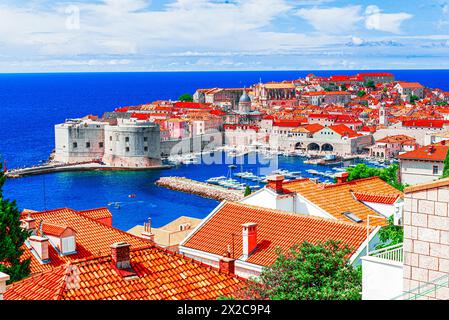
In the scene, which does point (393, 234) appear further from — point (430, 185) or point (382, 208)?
point (382, 208)

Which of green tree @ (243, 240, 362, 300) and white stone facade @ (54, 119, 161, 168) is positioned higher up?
green tree @ (243, 240, 362, 300)

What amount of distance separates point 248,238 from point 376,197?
236cm

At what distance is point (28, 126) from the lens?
56156 mm

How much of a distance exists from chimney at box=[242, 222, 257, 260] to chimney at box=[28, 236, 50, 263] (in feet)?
6.18

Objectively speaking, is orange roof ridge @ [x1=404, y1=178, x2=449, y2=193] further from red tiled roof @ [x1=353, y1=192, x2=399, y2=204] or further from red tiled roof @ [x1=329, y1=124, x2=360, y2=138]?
red tiled roof @ [x1=329, y1=124, x2=360, y2=138]

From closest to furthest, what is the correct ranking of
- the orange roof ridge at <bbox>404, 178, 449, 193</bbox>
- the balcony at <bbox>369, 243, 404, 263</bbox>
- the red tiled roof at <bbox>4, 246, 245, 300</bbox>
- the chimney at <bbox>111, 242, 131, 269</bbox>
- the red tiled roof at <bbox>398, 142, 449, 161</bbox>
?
the orange roof ridge at <bbox>404, 178, 449, 193</bbox>, the balcony at <bbox>369, 243, 404, 263</bbox>, the red tiled roof at <bbox>4, 246, 245, 300</bbox>, the chimney at <bbox>111, 242, 131, 269</bbox>, the red tiled roof at <bbox>398, 142, 449, 161</bbox>

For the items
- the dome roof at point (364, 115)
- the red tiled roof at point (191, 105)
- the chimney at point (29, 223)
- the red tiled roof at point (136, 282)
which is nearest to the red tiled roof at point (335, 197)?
the chimney at point (29, 223)

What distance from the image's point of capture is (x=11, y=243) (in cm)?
554

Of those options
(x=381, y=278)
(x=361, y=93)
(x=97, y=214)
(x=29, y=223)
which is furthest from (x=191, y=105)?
(x=381, y=278)

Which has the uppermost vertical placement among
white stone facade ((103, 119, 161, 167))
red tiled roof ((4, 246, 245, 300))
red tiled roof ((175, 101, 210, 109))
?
red tiled roof ((4, 246, 245, 300))

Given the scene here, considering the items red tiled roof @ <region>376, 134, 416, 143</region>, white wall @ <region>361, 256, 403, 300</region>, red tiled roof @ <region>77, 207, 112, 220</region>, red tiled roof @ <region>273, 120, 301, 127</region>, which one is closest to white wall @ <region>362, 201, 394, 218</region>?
red tiled roof @ <region>77, 207, 112, 220</region>

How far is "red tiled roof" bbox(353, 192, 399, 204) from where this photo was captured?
796cm
